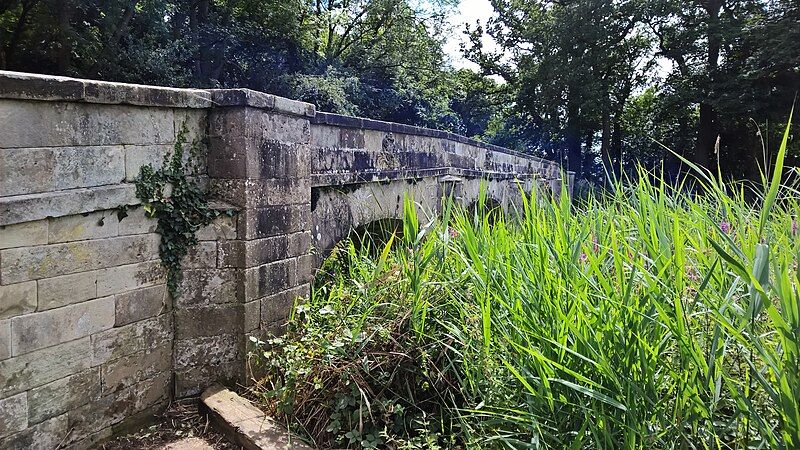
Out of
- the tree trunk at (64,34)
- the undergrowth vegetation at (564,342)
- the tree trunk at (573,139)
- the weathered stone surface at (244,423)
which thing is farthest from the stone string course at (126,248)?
the tree trunk at (573,139)

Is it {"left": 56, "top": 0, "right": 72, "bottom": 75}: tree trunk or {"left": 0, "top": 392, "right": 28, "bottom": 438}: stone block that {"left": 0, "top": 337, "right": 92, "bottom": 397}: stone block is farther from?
{"left": 56, "top": 0, "right": 72, "bottom": 75}: tree trunk

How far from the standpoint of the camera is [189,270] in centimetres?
342

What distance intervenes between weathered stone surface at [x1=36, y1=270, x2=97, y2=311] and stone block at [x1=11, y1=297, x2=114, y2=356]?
31mm

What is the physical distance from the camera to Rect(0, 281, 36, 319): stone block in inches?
98.4

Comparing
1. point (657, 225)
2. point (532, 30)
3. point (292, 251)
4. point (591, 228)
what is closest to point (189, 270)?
point (292, 251)

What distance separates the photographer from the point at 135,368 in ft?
10.3

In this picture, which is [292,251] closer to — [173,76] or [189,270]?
[189,270]

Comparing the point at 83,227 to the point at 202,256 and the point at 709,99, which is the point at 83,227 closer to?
the point at 202,256

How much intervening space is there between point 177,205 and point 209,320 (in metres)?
0.76

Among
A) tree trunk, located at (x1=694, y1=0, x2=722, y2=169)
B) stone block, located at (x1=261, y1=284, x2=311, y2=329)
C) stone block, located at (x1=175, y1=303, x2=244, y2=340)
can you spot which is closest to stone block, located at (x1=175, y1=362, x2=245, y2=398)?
stone block, located at (x1=175, y1=303, x2=244, y2=340)

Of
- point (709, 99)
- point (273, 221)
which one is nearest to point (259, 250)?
point (273, 221)

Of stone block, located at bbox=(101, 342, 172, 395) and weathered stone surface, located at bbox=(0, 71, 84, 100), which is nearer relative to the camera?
weathered stone surface, located at bbox=(0, 71, 84, 100)

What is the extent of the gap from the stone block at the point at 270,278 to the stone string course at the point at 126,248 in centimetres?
1

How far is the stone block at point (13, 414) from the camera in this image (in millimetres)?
2496
